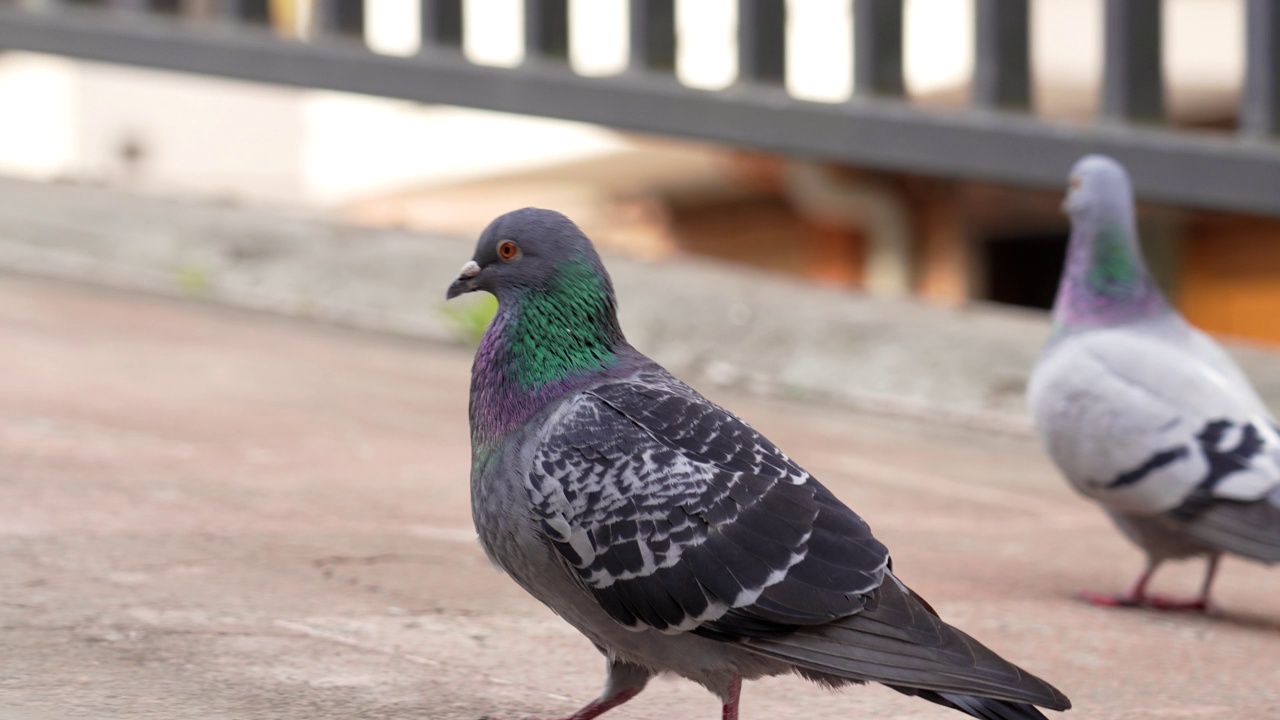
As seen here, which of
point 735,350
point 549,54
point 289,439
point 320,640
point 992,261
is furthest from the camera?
point 992,261

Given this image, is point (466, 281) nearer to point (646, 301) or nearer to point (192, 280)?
point (646, 301)

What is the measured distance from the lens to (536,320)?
119 inches

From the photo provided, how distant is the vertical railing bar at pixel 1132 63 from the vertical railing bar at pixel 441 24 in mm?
3578

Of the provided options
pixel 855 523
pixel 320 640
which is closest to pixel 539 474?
pixel 855 523

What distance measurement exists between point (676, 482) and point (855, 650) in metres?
0.42

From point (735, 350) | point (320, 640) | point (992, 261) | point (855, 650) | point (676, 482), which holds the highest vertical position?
point (676, 482)

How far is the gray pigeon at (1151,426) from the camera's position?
4.20 metres

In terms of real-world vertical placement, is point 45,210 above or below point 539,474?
below

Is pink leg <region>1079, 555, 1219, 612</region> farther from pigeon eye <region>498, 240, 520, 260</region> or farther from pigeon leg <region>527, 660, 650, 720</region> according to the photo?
pigeon eye <region>498, 240, 520, 260</region>

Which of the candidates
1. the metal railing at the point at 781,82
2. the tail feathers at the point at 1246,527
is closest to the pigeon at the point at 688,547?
the tail feathers at the point at 1246,527

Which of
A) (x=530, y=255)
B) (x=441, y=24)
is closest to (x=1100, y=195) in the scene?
(x=530, y=255)

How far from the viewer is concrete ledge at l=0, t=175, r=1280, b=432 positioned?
23.5 feet

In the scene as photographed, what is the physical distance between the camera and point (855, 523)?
2.88 metres

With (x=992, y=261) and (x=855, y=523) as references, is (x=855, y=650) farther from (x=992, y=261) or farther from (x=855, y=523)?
(x=992, y=261)
